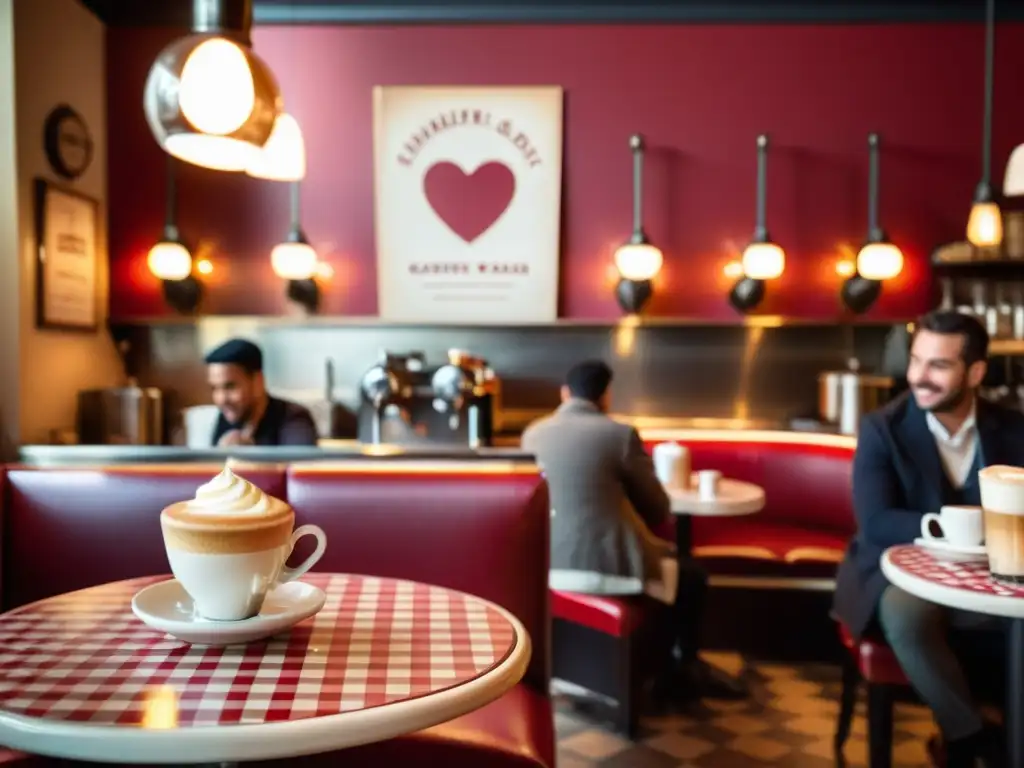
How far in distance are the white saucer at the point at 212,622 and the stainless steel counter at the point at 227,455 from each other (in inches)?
35.0

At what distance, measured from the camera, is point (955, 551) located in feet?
7.02

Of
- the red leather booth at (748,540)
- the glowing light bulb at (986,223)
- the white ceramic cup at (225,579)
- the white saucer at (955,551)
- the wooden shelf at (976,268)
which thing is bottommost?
the red leather booth at (748,540)

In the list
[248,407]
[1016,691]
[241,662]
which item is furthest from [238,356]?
[1016,691]

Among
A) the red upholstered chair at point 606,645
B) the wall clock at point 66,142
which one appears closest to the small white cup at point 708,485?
the red upholstered chair at point 606,645

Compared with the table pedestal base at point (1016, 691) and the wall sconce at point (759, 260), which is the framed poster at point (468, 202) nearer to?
the wall sconce at point (759, 260)

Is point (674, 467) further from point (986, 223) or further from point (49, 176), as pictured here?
point (49, 176)

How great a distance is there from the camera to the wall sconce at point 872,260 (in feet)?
15.3

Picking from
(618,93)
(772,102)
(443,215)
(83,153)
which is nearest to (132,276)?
(83,153)

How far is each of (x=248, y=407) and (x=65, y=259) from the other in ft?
5.67

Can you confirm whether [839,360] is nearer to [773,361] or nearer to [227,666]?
[773,361]

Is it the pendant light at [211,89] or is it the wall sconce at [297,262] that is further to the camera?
the wall sconce at [297,262]

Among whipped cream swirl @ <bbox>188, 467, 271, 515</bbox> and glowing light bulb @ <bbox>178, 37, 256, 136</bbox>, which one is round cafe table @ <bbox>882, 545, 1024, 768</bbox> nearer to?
whipped cream swirl @ <bbox>188, 467, 271, 515</bbox>

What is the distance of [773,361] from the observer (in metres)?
5.13

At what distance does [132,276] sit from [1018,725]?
4819 millimetres
